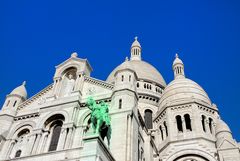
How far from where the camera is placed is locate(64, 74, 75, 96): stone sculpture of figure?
27019 millimetres

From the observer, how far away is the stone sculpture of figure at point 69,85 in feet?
88.6

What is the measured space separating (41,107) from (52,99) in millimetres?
1024

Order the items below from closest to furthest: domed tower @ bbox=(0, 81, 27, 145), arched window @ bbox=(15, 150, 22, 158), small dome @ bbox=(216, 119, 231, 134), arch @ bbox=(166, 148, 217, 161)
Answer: arched window @ bbox=(15, 150, 22, 158), domed tower @ bbox=(0, 81, 27, 145), arch @ bbox=(166, 148, 217, 161), small dome @ bbox=(216, 119, 231, 134)

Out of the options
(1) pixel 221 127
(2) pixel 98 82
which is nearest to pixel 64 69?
(2) pixel 98 82

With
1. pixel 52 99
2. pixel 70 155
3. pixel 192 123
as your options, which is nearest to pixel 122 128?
pixel 70 155

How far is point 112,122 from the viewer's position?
70.6ft

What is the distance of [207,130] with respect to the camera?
2844cm

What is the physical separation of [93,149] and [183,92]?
17.2m

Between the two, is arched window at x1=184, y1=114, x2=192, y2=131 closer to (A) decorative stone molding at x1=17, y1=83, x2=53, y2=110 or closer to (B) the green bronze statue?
(A) decorative stone molding at x1=17, y1=83, x2=53, y2=110

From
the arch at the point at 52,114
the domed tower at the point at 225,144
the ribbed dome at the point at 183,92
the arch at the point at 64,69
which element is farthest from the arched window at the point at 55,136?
the domed tower at the point at 225,144

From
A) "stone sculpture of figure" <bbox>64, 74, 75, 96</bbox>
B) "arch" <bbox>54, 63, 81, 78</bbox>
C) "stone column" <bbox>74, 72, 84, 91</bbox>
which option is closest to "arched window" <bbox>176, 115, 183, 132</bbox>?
"stone column" <bbox>74, 72, 84, 91</bbox>

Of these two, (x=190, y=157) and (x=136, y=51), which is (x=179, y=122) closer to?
(x=190, y=157)

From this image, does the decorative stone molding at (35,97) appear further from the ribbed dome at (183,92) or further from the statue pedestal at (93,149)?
the statue pedestal at (93,149)

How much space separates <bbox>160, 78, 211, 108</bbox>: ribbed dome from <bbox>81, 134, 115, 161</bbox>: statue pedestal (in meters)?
15.2
